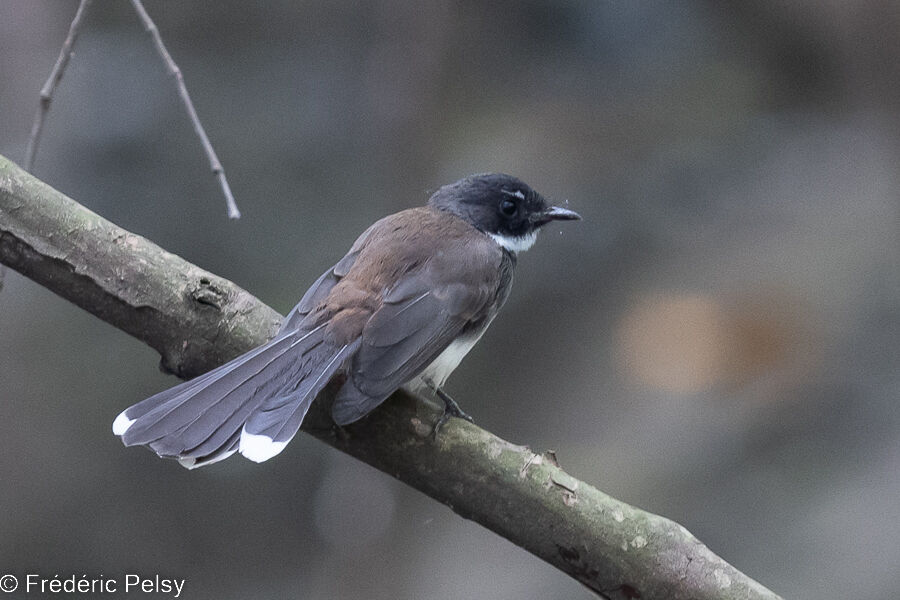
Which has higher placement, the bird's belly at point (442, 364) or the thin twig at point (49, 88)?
the thin twig at point (49, 88)

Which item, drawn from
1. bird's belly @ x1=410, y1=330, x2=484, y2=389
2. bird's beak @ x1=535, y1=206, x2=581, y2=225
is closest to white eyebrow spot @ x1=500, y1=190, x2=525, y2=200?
bird's beak @ x1=535, y1=206, x2=581, y2=225

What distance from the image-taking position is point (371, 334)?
298 centimetres

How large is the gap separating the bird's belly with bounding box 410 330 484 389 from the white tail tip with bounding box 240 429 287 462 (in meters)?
0.66

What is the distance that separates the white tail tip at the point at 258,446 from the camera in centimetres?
251

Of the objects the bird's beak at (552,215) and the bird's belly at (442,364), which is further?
the bird's beak at (552,215)

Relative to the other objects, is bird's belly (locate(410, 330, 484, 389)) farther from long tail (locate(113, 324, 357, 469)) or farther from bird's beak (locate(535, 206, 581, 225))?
bird's beak (locate(535, 206, 581, 225))

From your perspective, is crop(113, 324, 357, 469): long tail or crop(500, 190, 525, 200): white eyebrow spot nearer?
crop(113, 324, 357, 469): long tail

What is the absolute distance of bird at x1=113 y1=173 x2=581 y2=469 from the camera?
2.57 m

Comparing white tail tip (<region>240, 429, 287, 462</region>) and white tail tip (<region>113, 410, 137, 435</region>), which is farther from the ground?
white tail tip (<region>240, 429, 287, 462</region>)

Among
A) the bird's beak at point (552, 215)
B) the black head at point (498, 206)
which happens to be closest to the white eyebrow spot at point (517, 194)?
the black head at point (498, 206)

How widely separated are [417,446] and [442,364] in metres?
0.64

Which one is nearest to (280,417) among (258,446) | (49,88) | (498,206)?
(258,446)

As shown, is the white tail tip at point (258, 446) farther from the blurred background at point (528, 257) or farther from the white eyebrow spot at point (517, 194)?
the blurred background at point (528, 257)

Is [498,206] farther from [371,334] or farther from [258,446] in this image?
[258,446]
